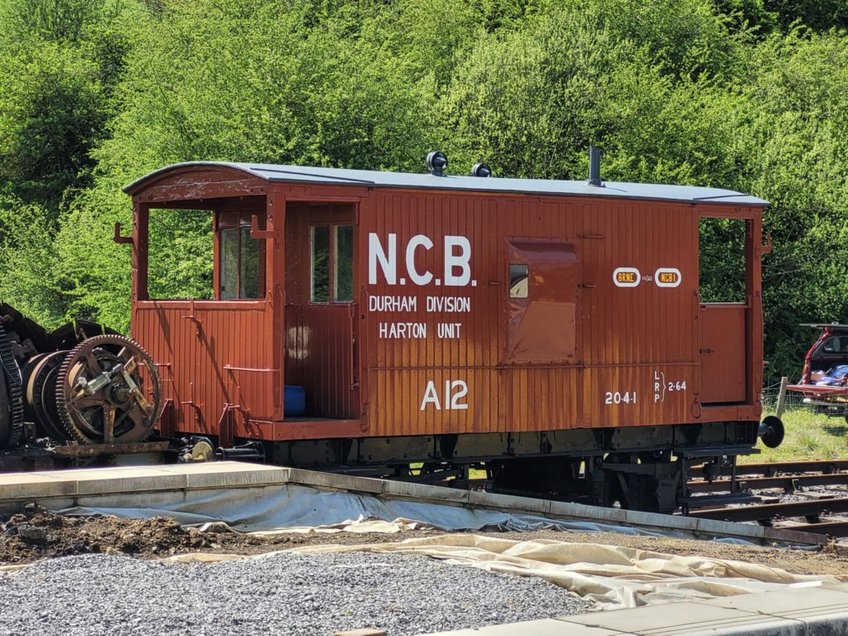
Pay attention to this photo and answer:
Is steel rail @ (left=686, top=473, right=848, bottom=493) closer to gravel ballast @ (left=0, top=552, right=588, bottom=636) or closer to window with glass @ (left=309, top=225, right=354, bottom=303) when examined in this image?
window with glass @ (left=309, top=225, right=354, bottom=303)

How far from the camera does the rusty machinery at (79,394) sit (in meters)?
12.1

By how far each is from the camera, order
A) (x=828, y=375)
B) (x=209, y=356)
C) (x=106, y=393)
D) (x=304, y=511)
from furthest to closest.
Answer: (x=828, y=375), (x=209, y=356), (x=106, y=393), (x=304, y=511)

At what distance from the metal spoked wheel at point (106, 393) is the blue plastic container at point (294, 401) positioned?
4.08 ft

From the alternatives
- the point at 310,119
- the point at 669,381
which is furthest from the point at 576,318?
the point at 310,119

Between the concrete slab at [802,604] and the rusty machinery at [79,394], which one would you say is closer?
the concrete slab at [802,604]

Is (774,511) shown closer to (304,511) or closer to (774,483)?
(774,483)

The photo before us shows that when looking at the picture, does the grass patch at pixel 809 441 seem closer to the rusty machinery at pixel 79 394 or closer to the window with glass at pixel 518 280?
the window with glass at pixel 518 280

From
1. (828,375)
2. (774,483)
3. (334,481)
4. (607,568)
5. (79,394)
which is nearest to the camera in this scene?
(607,568)

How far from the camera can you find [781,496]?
18.1 metres

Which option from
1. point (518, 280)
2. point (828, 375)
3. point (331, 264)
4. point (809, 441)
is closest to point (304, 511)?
point (331, 264)

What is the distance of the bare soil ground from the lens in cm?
906

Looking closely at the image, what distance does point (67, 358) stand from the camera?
1220cm

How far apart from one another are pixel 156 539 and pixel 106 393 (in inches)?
126

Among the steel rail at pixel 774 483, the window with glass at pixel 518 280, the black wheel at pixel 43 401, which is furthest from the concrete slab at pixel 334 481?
the steel rail at pixel 774 483
